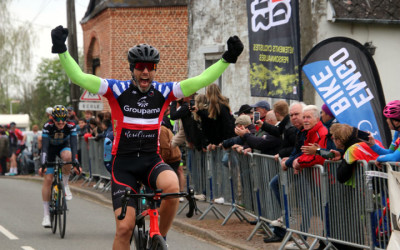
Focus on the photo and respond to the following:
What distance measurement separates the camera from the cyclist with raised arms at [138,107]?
689 cm

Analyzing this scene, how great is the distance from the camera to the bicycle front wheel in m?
6.25

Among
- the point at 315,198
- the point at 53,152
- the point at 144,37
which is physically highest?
the point at 144,37

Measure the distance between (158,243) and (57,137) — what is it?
6.48 metres

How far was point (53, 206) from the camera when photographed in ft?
39.9

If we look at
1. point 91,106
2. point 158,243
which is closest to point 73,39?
point 91,106

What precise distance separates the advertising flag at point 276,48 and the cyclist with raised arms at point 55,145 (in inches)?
118

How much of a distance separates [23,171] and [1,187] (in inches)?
336

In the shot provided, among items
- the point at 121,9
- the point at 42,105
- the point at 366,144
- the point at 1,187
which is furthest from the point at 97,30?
the point at 42,105

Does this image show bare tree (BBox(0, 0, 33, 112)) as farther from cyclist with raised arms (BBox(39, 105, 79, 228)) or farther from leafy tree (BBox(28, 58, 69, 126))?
cyclist with raised arms (BBox(39, 105, 79, 228))

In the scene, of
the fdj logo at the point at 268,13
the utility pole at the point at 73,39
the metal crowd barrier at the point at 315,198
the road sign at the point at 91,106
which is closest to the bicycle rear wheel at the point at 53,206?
the metal crowd barrier at the point at 315,198

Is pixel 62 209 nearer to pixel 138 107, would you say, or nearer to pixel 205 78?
pixel 138 107

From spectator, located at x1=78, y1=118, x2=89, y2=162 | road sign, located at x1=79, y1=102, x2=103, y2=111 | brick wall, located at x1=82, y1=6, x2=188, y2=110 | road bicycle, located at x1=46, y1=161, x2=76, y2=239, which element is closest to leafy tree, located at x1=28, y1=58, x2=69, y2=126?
brick wall, located at x1=82, y1=6, x2=188, y2=110

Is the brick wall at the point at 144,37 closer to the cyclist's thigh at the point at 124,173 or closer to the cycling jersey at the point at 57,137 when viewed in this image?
the cycling jersey at the point at 57,137

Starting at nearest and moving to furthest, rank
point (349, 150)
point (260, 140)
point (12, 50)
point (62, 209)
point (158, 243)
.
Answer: point (158, 243)
point (349, 150)
point (260, 140)
point (62, 209)
point (12, 50)
